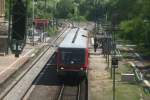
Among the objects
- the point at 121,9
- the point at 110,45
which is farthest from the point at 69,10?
the point at 110,45

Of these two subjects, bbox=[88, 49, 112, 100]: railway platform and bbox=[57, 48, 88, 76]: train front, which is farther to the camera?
bbox=[57, 48, 88, 76]: train front

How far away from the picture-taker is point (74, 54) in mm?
36312

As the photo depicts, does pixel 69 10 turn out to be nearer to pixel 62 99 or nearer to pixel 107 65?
pixel 107 65

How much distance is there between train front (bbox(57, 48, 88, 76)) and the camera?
3594 centimetres

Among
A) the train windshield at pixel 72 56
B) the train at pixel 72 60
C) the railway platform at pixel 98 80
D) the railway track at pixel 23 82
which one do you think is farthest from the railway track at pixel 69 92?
the railway track at pixel 23 82

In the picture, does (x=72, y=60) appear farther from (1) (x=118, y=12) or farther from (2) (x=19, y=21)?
(1) (x=118, y=12)

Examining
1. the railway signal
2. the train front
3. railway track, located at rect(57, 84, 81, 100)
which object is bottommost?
railway track, located at rect(57, 84, 81, 100)

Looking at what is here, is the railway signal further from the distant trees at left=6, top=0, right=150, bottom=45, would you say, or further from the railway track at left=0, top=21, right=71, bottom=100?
the distant trees at left=6, top=0, right=150, bottom=45

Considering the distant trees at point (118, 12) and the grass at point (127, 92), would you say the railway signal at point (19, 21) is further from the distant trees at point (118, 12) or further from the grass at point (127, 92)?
the grass at point (127, 92)

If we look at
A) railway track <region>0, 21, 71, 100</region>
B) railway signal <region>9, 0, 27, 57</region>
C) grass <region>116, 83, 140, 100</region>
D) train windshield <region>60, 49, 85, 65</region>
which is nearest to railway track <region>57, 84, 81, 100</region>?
train windshield <region>60, 49, 85, 65</region>

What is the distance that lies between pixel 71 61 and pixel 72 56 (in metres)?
0.33

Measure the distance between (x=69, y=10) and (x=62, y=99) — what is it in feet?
437

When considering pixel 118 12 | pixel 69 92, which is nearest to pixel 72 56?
pixel 69 92

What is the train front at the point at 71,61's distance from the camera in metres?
35.9
